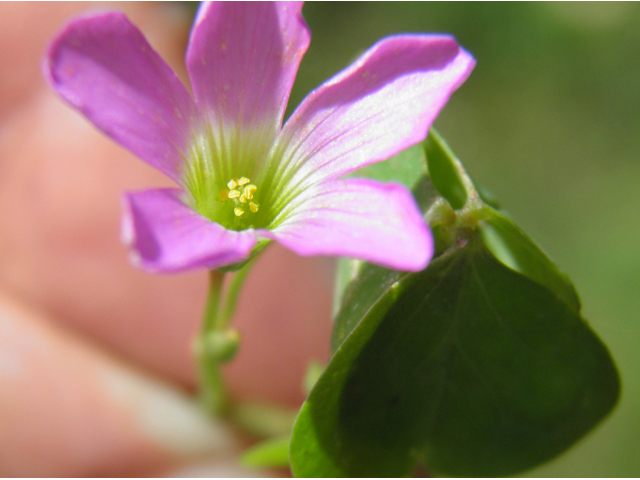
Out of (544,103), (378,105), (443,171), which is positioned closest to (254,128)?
(378,105)

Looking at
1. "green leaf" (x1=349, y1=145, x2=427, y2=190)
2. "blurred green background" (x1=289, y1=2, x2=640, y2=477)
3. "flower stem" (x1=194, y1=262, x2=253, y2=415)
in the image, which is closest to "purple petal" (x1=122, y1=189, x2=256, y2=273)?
"flower stem" (x1=194, y1=262, x2=253, y2=415)

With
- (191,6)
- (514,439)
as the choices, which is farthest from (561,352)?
(191,6)

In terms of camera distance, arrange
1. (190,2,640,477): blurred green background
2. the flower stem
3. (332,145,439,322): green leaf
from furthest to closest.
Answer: (190,2,640,477): blurred green background < the flower stem < (332,145,439,322): green leaf

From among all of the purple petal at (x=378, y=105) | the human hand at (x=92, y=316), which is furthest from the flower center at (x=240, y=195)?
the human hand at (x=92, y=316)

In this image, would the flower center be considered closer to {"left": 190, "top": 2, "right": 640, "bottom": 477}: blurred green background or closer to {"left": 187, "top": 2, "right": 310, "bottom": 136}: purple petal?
{"left": 187, "top": 2, "right": 310, "bottom": 136}: purple petal

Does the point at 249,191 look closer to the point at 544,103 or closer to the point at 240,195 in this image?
the point at 240,195

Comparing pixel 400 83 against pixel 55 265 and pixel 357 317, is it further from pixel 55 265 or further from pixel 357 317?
pixel 55 265
